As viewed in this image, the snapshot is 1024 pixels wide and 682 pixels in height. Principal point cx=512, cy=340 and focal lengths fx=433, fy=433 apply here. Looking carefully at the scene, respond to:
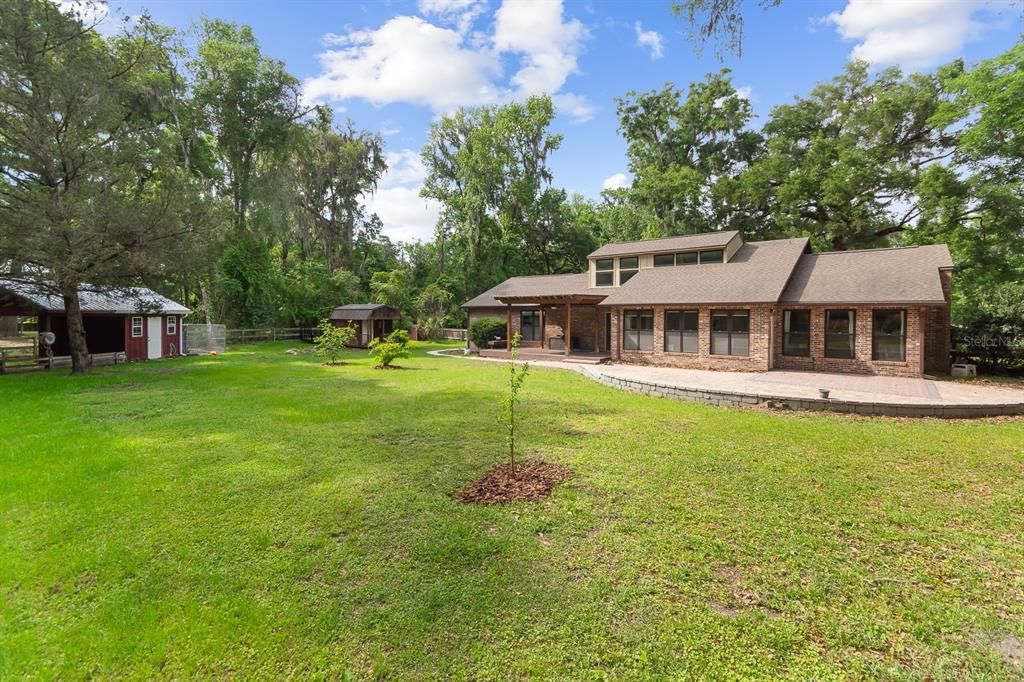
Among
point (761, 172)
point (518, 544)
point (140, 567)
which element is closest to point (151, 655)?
point (140, 567)

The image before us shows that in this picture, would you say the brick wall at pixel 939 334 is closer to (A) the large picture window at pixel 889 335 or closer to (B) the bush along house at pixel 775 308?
(B) the bush along house at pixel 775 308

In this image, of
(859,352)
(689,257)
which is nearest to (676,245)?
(689,257)

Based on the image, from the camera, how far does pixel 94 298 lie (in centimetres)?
1816

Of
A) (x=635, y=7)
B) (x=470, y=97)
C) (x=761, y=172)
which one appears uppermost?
(x=470, y=97)

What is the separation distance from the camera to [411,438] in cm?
717

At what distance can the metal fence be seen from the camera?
24297 mm

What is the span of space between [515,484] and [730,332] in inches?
473

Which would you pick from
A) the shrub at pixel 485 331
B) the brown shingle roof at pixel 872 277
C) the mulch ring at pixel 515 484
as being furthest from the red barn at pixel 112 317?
the brown shingle roof at pixel 872 277

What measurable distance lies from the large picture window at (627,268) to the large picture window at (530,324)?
441 cm

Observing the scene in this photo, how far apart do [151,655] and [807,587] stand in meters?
4.47

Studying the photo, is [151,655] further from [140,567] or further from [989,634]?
[989,634]

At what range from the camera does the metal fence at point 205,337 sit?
24297mm

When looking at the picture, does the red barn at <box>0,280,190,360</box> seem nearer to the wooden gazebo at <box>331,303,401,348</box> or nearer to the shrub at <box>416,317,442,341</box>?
the wooden gazebo at <box>331,303,401,348</box>

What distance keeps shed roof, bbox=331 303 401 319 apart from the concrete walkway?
640 inches
